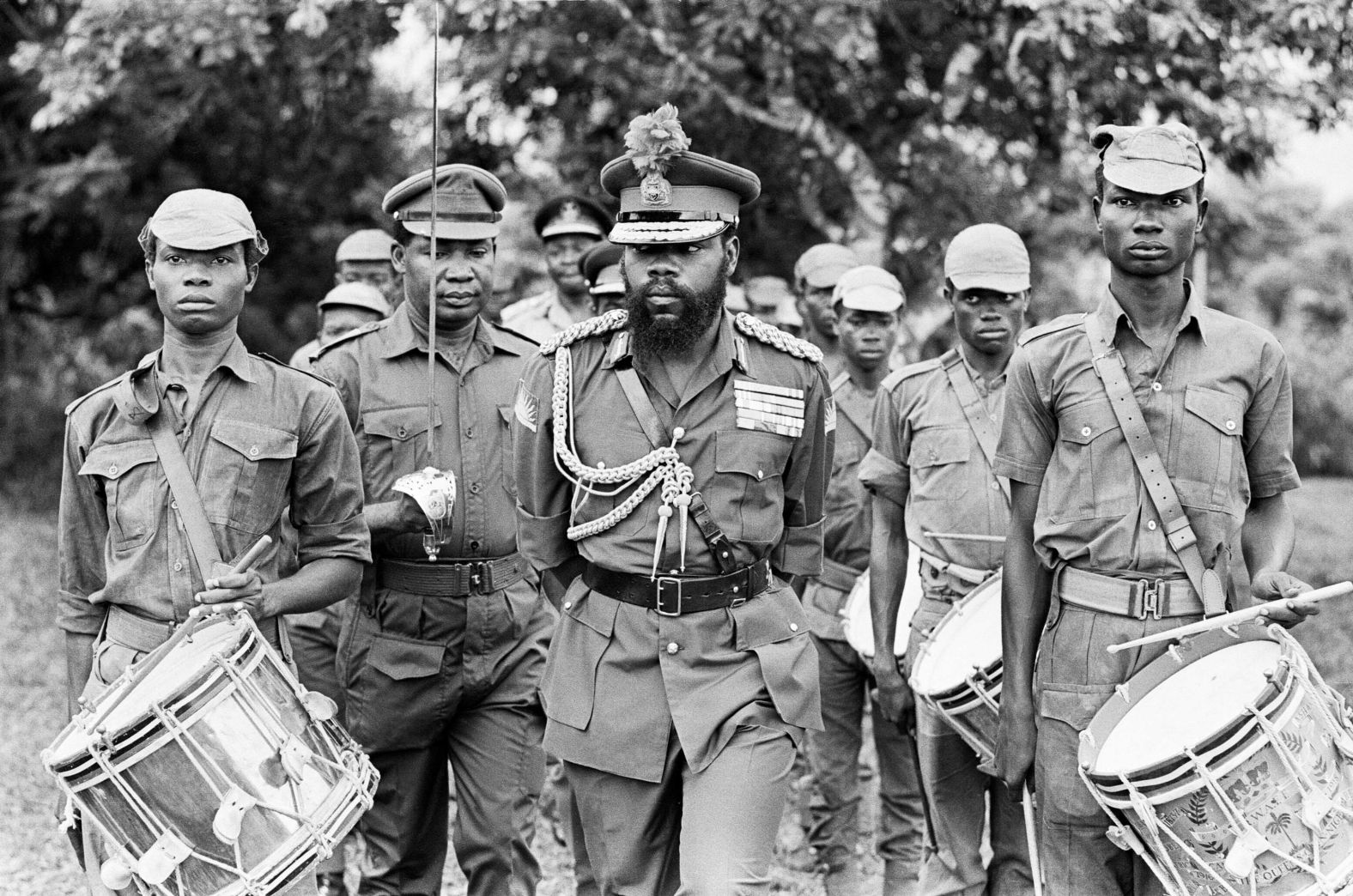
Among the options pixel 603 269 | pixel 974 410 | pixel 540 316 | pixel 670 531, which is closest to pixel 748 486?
pixel 670 531

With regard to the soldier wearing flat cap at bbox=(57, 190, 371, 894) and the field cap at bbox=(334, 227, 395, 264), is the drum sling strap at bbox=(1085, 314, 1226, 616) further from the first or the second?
the field cap at bbox=(334, 227, 395, 264)

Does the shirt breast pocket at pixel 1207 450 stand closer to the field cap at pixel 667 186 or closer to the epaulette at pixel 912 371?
the field cap at pixel 667 186

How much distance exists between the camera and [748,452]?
4.87m

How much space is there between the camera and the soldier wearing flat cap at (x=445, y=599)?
595 centimetres

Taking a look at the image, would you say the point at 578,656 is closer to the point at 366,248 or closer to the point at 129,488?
the point at 129,488

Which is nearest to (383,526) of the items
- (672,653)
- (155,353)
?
(155,353)

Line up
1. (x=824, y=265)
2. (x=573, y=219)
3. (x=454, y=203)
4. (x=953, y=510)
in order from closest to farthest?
1. (x=953, y=510)
2. (x=454, y=203)
3. (x=824, y=265)
4. (x=573, y=219)

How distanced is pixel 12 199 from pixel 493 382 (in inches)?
443

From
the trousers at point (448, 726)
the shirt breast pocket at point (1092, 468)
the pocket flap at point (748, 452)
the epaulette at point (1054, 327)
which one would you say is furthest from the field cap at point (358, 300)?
the shirt breast pocket at point (1092, 468)

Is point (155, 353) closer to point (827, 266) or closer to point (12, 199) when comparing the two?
point (827, 266)

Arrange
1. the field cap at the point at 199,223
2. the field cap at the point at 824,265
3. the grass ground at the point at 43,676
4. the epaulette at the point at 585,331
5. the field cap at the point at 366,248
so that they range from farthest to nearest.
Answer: the field cap at the point at 366,248
the field cap at the point at 824,265
the grass ground at the point at 43,676
the epaulette at the point at 585,331
the field cap at the point at 199,223

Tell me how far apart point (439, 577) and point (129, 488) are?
132cm

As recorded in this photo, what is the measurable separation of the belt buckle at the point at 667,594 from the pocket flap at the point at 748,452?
1.14 feet

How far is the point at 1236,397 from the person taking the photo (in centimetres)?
467
